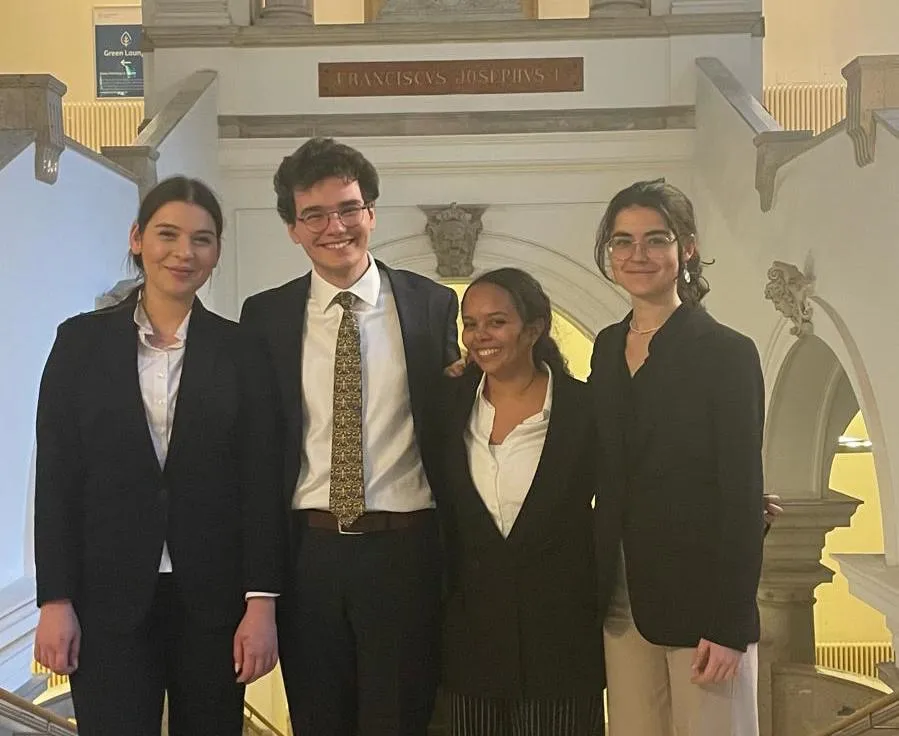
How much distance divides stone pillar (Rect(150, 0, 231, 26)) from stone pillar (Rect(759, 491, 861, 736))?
5.20m

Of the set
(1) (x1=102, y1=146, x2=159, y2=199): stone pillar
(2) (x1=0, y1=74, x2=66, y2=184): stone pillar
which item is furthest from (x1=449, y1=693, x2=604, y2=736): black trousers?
(1) (x1=102, y1=146, x2=159, y2=199): stone pillar

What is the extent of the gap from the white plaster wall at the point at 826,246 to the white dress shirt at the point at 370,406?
9.94 feet

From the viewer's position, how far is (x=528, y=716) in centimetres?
253

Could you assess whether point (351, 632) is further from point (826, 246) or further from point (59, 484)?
point (826, 246)

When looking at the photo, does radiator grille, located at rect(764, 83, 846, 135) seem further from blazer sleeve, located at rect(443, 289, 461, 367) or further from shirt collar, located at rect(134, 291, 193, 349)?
shirt collar, located at rect(134, 291, 193, 349)

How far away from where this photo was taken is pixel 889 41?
12.9 meters

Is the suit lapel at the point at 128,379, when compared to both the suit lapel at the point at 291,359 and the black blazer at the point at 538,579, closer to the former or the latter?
the suit lapel at the point at 291,359

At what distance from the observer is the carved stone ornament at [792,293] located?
612cm

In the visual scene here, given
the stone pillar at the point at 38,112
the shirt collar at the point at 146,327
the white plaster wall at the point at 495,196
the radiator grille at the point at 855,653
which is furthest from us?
the radiator grille at the point at 855,653

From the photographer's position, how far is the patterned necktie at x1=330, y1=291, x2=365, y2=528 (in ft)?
8.12

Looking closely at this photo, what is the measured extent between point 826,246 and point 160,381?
167 inches

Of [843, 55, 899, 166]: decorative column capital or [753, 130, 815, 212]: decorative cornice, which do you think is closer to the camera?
[843, 55, 899, 166]: decorative column capital

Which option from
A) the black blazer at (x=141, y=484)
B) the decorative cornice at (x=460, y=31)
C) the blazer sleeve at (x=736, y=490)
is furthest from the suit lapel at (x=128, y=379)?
the decorative cornice at (x=460, y=31)

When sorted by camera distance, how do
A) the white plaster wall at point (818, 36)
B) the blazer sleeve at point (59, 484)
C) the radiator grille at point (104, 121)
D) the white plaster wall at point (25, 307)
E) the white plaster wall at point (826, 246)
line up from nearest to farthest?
1. the blazer sleeve at point (59, 484)
2. the white plaster wall at point (25, 307)
3. the white plaster wall at point (826, 246)
4. the white plaster wall at point (818, 36)
5. the radiator grille at point (104, 121)
